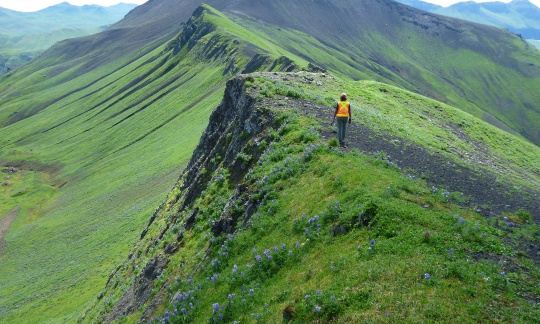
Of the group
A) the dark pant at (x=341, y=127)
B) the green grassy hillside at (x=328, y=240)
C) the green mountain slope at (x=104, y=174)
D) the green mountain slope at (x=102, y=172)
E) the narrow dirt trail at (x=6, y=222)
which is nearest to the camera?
the green grassy hillside at (x=328, y=240)

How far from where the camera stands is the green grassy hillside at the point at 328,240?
37.4ft

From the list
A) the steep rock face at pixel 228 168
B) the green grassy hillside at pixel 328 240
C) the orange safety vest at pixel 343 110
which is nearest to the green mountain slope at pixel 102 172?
the steep rock face at pixel 228 168

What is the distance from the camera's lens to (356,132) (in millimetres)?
26672

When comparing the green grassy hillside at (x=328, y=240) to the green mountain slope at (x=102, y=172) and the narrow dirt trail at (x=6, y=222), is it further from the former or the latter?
the narrow dirt trail at (x=6, y=222)

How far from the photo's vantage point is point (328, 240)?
49.7ft

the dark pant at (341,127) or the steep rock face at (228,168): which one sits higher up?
the dark pant at (341,127)

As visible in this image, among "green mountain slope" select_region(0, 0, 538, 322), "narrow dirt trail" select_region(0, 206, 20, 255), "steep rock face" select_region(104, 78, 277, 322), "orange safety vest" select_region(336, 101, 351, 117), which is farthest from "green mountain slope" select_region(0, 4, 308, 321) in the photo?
"orange safety vest" select_region(336, 101, 351, 117)

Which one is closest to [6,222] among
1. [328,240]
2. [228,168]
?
[228,168]

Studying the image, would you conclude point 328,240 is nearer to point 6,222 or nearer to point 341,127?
point 341,127

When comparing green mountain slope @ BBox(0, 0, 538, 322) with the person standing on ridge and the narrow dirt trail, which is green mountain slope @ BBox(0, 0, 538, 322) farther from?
the person standing on ridge

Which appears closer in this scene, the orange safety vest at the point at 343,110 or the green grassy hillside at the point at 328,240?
the green grassy hillside at the point at 328,240

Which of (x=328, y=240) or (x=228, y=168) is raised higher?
(x=328, y=240)

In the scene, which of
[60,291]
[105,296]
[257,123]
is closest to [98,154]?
[60,291]

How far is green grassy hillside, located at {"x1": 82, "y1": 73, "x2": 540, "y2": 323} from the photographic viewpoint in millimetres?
11398
